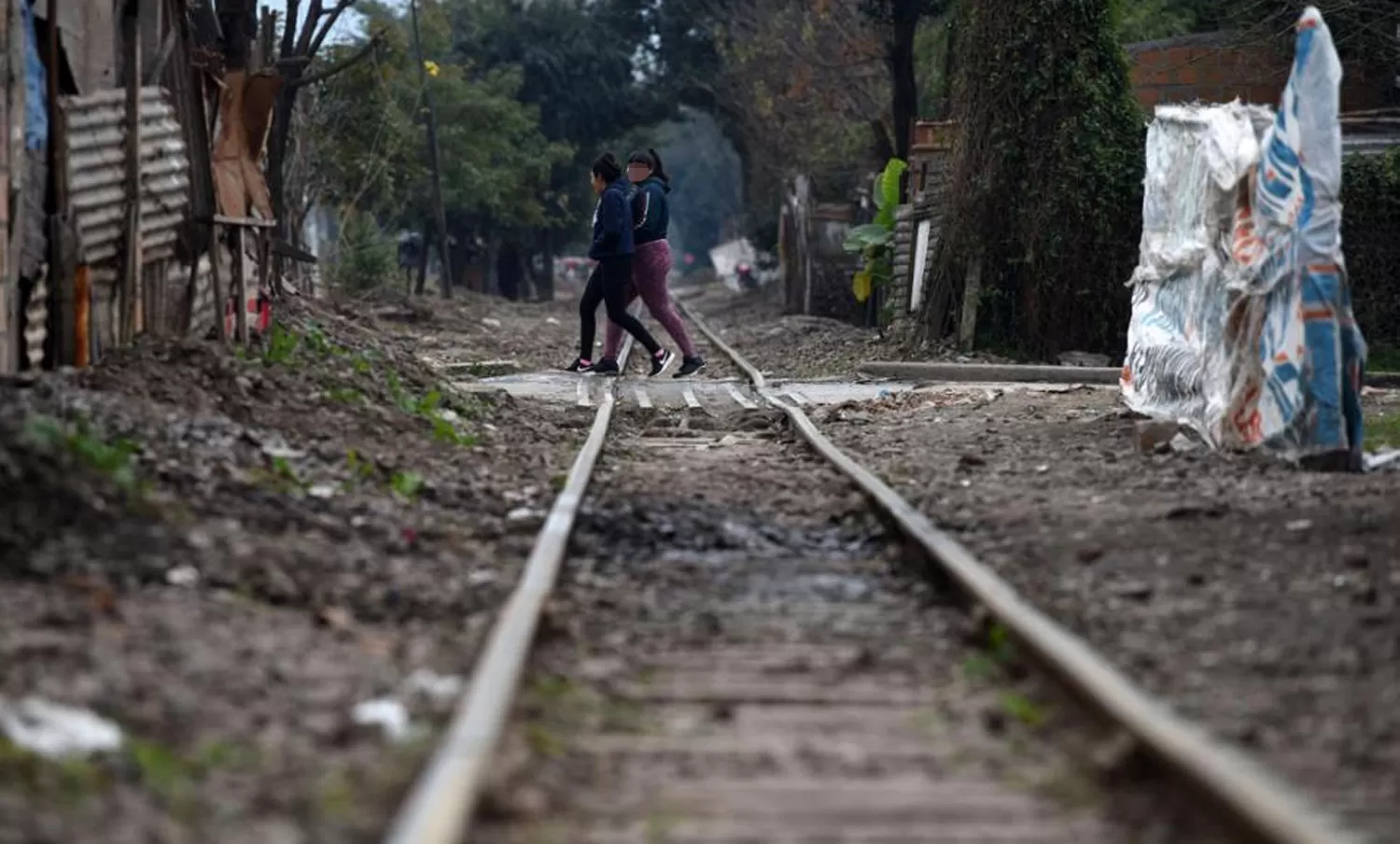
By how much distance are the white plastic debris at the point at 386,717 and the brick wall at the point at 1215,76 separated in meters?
24.3

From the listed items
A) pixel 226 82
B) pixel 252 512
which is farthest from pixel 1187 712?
pixel 226 82

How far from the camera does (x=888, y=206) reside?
27.5 metres

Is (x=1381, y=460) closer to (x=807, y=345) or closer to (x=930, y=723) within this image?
(x=930, y=723)

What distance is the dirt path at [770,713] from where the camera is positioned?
4508 millimetres

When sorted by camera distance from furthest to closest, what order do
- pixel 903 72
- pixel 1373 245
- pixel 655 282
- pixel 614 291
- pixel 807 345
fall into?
pixel 903 72 < pixel 807 345 < pixel 1373 245 < pixel 655 282 < pixel 614 291

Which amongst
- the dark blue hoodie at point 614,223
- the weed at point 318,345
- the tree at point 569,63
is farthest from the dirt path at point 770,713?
the tree at point 569,63

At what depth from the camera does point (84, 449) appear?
25.5ft

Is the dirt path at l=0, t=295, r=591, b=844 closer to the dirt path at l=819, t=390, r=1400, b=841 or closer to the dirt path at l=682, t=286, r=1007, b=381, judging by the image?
the dirt path at l=819, t=390, r=1400, b=841

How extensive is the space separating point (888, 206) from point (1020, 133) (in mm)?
5538

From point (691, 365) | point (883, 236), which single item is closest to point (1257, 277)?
point (691, 365)

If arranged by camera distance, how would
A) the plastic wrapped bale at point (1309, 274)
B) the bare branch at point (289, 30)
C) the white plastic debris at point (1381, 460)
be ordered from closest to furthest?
the plastic wrapped bale at point (1309, 274) → the white plastic debris at point (1381, 460) → the bare branch at point (289, 30)

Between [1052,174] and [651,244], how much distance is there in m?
5.19

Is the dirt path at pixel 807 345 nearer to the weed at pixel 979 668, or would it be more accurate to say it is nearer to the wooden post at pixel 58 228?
the wooden post at pixel 58 228

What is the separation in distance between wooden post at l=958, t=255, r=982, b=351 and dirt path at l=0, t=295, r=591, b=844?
1084 cm
